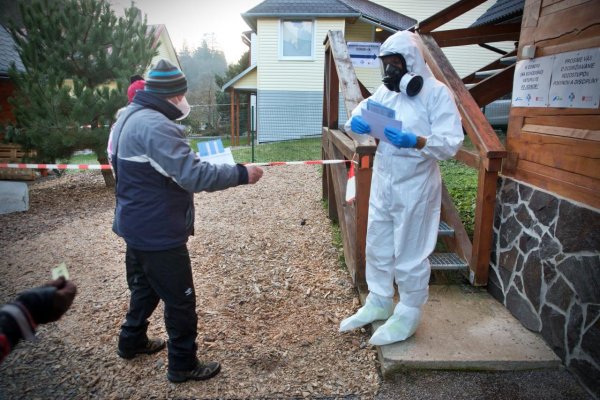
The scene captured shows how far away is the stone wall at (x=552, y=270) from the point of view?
2385 millimetres

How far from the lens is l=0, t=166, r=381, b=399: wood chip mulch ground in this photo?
2.66 metres

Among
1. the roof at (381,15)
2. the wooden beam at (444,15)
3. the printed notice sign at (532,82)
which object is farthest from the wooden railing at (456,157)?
the roof at (381,15)

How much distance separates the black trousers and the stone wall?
2305 millimetres

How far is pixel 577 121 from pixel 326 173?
396cm

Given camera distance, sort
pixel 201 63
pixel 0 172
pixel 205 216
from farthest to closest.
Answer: pixel 201 63 < pixel 0 172 < pixel 205 216

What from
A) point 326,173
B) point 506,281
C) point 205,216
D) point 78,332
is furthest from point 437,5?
point 78,332

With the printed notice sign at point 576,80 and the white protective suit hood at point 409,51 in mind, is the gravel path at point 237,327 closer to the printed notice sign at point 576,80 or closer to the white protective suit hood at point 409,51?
the printed notice sign at point 576,80

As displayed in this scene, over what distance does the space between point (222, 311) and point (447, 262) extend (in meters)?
1.99

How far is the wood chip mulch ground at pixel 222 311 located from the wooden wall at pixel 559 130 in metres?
1.70

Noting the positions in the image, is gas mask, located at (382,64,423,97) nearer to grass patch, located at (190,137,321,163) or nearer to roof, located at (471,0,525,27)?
roof, located at (471,0,525,27)

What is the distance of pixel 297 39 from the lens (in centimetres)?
1631

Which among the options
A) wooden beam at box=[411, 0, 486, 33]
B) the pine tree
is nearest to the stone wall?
wooden beam at box=[411, 0, 486, 33]

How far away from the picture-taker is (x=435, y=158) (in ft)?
8.46

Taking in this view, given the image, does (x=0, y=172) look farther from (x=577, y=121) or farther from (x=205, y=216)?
(x=577, y=121)
